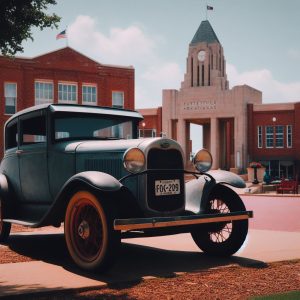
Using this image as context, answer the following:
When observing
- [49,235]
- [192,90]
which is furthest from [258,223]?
[192,90]

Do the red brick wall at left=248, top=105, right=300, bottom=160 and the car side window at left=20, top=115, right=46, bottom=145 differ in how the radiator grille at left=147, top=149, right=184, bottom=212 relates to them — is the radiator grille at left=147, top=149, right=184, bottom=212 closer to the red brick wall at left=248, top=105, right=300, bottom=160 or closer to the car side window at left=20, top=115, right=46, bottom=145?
the car side window at left=20, top=115, right=46, bottom=145

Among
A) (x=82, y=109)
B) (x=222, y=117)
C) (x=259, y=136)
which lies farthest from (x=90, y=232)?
(x=222, y=117)

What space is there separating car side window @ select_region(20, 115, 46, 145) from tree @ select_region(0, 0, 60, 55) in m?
1.22

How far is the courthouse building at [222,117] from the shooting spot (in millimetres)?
52188

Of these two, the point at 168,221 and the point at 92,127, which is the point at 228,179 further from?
the point at 92,127

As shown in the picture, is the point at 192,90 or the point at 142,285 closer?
the point at 142,285

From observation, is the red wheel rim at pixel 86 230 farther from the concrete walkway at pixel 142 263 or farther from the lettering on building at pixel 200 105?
the lettering on building at pixel 200 105

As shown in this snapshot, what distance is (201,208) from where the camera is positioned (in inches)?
254

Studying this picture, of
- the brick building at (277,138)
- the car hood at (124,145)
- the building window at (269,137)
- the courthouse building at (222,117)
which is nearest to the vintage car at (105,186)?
the car hood at (124,145)

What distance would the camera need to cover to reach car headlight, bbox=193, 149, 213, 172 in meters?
6.78

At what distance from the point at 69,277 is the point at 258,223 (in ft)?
24.4

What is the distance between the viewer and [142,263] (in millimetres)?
6477

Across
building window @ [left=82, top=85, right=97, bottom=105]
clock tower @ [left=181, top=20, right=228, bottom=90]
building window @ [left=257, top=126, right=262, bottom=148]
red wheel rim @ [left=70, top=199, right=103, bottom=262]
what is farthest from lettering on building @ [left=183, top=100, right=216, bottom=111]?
red wheel rim @ [left=70, top=199, right=103, bottom=262]

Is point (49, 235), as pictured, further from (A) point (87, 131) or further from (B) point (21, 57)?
(B) point (21, 57)
